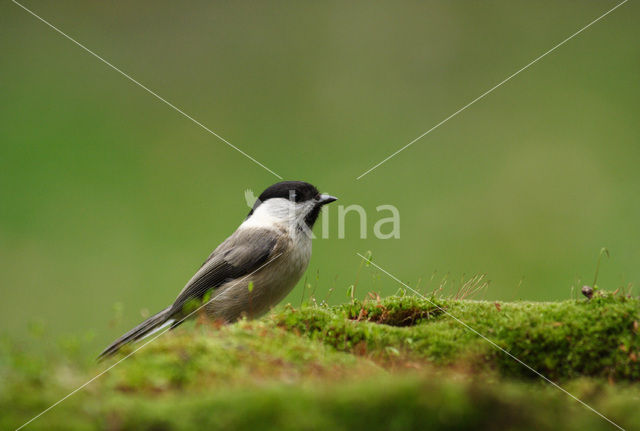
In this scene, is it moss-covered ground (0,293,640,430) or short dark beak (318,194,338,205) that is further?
short dark beak (318,194,338,205)

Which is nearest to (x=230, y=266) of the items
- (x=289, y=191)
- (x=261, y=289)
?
(x=261, y=289)

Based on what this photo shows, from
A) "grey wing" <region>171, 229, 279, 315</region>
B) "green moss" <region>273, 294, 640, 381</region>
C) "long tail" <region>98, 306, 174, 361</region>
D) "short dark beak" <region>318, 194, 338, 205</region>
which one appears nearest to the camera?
"green moss" <region>273, 294, 640, 381</region>

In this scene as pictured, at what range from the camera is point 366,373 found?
2006mm

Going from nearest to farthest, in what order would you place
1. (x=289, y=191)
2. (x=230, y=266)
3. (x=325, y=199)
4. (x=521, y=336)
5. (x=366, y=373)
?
(x=366, y=373) < (x=521, y=336) < (x=230, y=266) < (x=289, y=191) < (x=325, y=199)

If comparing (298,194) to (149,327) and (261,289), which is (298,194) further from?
(149,327)

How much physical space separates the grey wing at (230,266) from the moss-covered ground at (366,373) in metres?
1.02

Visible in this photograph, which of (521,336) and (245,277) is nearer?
(521,336)

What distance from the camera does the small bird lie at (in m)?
3.80

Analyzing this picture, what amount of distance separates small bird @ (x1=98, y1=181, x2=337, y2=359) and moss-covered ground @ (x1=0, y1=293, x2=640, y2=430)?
91 cm

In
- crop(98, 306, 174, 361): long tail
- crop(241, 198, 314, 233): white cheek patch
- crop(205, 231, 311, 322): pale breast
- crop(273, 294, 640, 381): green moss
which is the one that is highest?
crop(241, 198, 314, 233): white cheek patch

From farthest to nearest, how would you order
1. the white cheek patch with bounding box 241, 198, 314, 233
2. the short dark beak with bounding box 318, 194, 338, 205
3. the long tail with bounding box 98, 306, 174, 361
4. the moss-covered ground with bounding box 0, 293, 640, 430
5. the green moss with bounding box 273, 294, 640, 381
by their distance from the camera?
the short dark beak with bounding box 318, 194, 338, 205 < the white cheek patch with bounding box 241, 198, 314, 233 < the long tail with bounding box 98, 306, 174, 361 < the green moss with bounding box 273, 294, 640, 381 < the moss-covered ground with bounding box 0, 293, 640, 430

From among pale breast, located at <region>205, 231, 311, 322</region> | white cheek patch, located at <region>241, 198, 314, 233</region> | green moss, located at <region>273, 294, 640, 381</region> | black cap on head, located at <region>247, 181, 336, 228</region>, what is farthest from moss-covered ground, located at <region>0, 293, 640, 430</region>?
black cap on head, located at <region>247, 181, 336, 228</region>

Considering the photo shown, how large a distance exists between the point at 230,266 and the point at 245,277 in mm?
160

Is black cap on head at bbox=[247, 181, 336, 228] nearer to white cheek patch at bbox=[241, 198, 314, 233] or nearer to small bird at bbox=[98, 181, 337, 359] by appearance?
white cheek patch at bbox=[241, 198, 314, 233]
